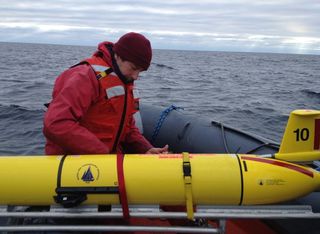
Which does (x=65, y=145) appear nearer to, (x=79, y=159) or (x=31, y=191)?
(x=79, y=159)

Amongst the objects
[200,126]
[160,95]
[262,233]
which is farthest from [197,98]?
[262,233]

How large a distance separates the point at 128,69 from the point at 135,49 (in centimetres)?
21

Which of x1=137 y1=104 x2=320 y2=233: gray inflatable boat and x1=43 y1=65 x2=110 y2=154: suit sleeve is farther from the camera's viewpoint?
x1=137 y1=104 x2=320 y2=233: gray inflatable boat

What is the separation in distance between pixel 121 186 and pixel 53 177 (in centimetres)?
47

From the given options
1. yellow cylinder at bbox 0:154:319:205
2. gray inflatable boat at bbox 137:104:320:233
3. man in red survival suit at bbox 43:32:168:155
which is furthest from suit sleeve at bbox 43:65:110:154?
gray inflatable boat at bbox 137:104:320:233

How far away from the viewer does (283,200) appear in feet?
9.30

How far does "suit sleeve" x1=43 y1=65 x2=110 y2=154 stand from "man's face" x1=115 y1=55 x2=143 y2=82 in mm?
258

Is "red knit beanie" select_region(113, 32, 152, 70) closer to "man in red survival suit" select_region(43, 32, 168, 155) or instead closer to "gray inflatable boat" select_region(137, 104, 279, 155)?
"man in red survival suit" select_region(43, 32, 168, 155)

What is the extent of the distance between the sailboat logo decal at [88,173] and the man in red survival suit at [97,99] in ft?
0.78

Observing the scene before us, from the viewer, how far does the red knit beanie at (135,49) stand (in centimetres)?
290

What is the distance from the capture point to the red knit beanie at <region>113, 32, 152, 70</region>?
2900 mm

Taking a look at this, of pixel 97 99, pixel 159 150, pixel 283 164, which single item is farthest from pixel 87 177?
pixel 283 164

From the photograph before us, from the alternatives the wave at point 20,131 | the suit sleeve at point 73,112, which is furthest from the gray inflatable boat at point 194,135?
the wave at point 20,131

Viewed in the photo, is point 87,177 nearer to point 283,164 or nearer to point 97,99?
point 97,99
